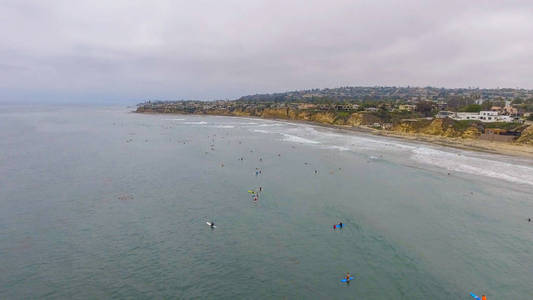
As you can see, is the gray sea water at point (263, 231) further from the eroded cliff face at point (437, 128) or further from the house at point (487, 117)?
the house at point (487, 117)

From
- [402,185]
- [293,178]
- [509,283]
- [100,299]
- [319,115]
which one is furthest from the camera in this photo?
[319,115]

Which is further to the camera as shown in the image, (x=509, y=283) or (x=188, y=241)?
(x=188, y=241)

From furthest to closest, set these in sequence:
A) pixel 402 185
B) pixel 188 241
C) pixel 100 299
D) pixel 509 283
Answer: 1. pixel 402 185
2. pixel 188 241
3. pixel 509 283
4. pixel 100 299

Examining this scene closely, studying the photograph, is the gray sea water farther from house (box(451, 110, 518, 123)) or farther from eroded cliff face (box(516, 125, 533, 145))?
house (box(451, 110, 518, 123))

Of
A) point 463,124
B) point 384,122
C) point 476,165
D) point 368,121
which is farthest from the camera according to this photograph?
point 368,121

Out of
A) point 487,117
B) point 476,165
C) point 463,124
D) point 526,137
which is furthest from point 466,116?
point 476,165

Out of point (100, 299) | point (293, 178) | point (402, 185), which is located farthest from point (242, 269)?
point (402, 185)

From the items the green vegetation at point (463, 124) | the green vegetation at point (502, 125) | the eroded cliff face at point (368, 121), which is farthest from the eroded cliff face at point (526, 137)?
the green vegetation at point (463, 124)

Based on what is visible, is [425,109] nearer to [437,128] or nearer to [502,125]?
[437,128]

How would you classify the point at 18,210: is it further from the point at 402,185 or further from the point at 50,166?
the point at 402,185
